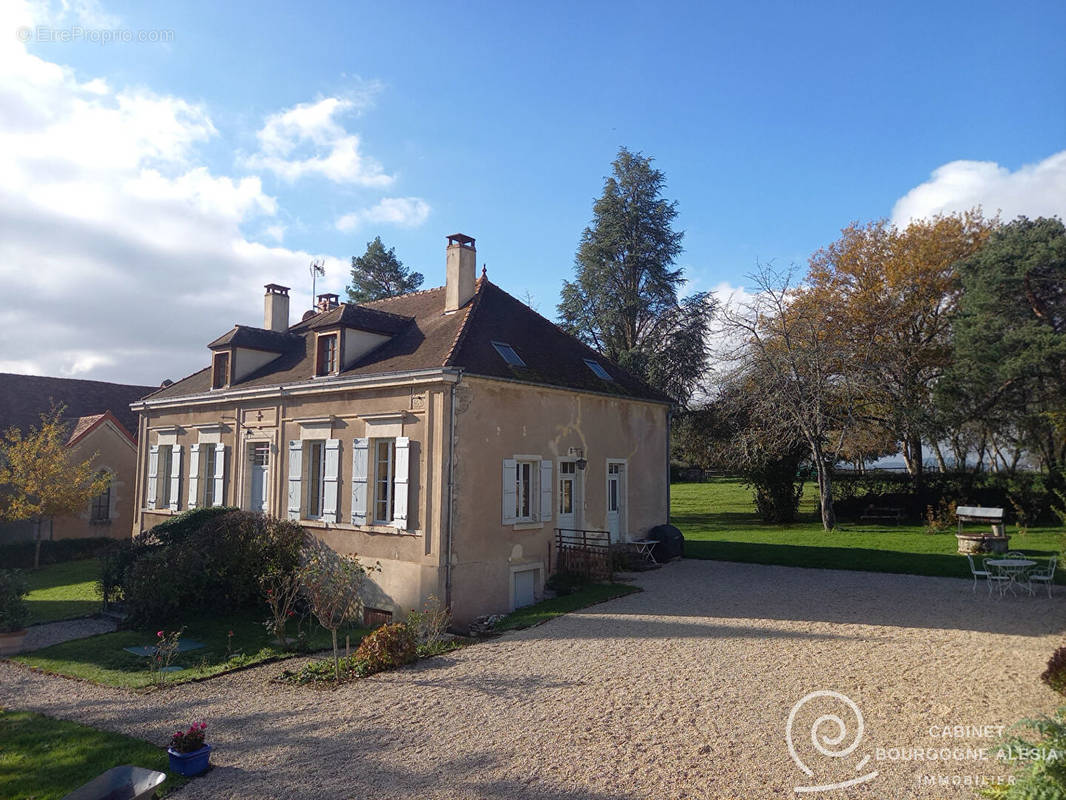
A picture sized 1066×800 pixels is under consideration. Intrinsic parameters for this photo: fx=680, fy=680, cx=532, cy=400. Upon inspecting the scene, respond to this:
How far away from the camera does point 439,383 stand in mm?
12352

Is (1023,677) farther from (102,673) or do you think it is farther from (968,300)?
(968,300)

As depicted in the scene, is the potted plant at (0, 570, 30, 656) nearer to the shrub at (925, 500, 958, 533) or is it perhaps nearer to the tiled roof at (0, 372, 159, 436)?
the tiled roof at (0, 372, 159, 436)

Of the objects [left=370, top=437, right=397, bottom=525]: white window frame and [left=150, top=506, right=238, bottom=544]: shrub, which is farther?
[left=150, top=506, right=238, bottom=544]: shrub

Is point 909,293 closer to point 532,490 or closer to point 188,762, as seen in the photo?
point 532,490

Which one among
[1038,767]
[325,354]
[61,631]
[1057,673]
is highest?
[325,354]

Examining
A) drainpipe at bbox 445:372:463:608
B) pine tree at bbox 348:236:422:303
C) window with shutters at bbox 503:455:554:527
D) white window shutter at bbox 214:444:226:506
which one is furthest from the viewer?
pine tree at bbox 348:236:422:303

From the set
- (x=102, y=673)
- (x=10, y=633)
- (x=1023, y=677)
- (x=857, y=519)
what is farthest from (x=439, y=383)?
(x=857, y=519)

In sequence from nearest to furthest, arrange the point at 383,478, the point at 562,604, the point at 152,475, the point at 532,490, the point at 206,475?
the point at 562,604 → the point at 383,478 → the point at 532,490 → the point at 206,475 → the point at 152,475

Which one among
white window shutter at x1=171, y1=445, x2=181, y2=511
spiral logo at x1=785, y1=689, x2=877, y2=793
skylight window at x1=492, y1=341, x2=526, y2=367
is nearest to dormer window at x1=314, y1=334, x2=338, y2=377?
skylight window at x1=492, y1=341, x2=526, y2=367

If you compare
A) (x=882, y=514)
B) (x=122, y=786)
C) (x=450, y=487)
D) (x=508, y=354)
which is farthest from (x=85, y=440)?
(x=882, y=514)

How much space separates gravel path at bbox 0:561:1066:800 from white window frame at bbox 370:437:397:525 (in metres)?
3.59

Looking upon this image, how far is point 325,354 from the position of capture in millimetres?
14938

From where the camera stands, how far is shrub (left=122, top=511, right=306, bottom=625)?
42.3 feet

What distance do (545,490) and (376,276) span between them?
30430mm
